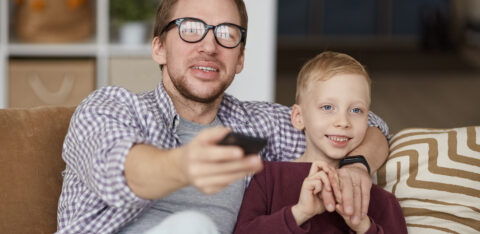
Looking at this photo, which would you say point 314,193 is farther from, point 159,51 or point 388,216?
point 159,51

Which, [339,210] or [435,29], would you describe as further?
[435,29]

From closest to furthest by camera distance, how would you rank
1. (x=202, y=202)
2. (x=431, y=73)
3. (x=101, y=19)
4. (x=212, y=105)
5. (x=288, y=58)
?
(x=202, y=202) → (x=212, y=105) → (x=101, y=19) → (x=431, y=73) → (x=288, y=58)

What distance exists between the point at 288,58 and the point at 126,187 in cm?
871

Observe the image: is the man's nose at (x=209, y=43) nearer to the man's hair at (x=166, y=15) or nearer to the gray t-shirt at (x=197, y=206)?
the man's hair at (x=166, y=15)

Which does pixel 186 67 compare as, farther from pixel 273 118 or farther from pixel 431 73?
pixel 431 73

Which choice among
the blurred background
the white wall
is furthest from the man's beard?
the white wall

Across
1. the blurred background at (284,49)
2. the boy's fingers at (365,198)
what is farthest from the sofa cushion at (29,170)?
the blurred background at (284,49)

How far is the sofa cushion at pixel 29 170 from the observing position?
176 cm

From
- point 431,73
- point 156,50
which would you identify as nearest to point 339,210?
point 156,50

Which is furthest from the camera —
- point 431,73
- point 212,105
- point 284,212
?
point 431,73

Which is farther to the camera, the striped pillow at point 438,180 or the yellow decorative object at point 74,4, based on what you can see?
the yellow decorative object at point 74,4

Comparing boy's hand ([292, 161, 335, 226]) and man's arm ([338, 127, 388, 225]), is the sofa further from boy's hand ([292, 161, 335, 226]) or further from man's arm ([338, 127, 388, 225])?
boy's hand ([292, 161, 335, 226])

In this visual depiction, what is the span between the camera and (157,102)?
1.77 metres

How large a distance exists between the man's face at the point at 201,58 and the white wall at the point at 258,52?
177 centimetres
